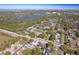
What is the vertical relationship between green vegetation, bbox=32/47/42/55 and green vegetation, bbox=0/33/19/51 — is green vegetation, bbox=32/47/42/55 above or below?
below

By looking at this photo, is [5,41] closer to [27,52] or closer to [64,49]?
[27,52]

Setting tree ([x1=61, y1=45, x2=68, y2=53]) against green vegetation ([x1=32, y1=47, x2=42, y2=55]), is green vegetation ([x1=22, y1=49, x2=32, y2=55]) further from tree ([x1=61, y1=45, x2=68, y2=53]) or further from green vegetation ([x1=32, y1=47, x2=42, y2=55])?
tree ([x1=61, y1=45, x2=68, y2=53])

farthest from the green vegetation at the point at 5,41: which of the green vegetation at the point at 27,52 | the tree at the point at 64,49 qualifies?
the tree at the point at 64,49

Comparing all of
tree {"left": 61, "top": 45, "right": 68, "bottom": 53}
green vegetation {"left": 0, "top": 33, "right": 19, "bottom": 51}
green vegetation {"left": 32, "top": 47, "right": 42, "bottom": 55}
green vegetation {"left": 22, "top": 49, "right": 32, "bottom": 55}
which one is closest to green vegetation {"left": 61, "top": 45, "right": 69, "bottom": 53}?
tree {"left": 61, "top": 45, "right": 68, "bottom": 53}

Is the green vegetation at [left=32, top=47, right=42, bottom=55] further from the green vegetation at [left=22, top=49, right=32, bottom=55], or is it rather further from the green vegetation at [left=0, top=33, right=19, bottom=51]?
the green vegetation at [left=0, top=33, right=19, bottom=51]

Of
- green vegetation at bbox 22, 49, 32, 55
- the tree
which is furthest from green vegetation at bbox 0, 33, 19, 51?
the tree

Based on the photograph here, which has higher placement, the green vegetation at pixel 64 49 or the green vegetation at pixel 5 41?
the green vegetation at pixel 5 41

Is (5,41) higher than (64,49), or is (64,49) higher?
(5,41)

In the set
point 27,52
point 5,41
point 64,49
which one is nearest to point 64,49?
point 64,49

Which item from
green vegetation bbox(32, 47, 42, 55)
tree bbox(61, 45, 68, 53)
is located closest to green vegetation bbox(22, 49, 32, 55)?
green vegetation bbox(32, 47, 42, 55)

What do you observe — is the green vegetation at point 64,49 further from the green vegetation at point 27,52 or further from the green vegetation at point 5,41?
the green vegetation at point 5,41
